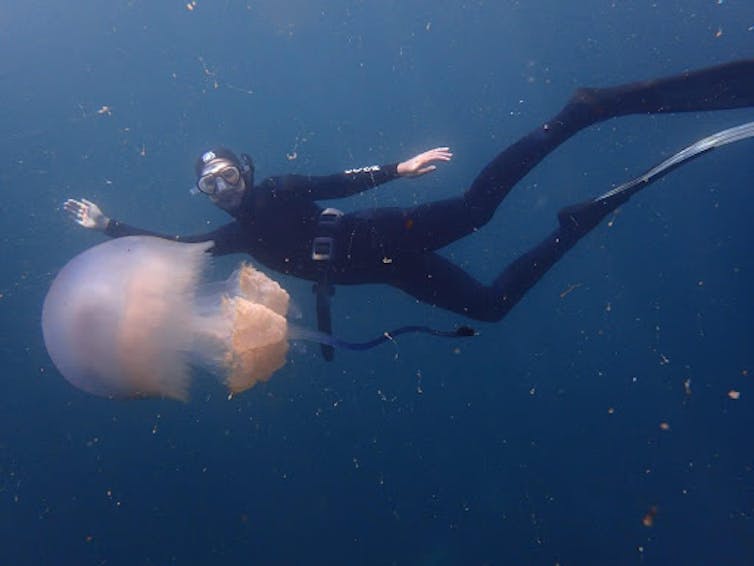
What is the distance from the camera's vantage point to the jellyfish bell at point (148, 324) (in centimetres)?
358

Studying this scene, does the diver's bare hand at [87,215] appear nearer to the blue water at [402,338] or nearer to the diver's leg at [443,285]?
the diver's leg at [443,285]

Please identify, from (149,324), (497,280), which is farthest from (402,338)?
(149,324)

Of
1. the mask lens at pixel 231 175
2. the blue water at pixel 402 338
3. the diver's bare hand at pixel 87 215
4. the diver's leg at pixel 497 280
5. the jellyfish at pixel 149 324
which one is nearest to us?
the jellyfish at pixel 149 324

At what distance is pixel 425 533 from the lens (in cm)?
1519

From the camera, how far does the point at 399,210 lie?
5.49m

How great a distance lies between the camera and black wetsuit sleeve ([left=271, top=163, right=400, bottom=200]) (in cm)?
504

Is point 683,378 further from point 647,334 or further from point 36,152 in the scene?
point 36,152

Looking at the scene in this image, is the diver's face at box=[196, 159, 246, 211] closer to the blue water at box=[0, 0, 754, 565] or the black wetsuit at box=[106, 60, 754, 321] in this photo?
the black wetsuit at box=[106, 60, 754, 321]

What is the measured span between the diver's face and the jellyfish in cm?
99

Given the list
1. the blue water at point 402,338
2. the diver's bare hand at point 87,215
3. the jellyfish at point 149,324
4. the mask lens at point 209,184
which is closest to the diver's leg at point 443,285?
the mask lens at point 209,184

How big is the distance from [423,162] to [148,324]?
8.90 feet

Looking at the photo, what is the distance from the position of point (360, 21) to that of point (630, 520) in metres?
18.6

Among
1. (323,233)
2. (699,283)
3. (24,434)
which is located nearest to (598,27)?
(699,283)

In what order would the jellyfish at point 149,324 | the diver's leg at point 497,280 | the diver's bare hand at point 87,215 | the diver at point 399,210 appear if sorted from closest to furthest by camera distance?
the jellyfish at point 149,324 < the diver at point 399,210 < the diver's bare hand at point 87,215 < the diver's leg at point 497,280
